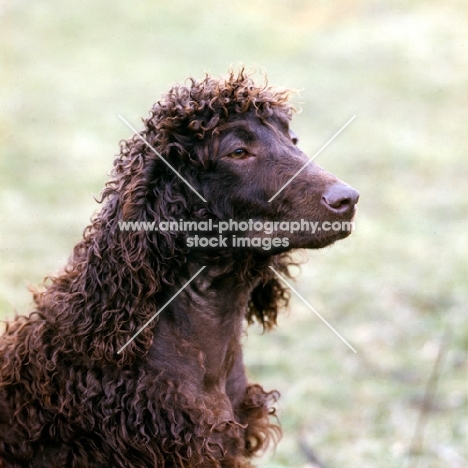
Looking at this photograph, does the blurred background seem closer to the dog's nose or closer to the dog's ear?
the dog's ear

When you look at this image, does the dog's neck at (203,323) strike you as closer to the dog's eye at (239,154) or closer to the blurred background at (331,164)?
the dog's eye at (239,154)

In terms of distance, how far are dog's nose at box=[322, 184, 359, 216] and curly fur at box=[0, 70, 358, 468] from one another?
0.05m

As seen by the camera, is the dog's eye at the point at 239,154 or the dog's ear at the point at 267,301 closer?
the dog's eye at the point at 239,154

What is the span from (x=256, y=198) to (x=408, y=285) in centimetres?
533

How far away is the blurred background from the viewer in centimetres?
664

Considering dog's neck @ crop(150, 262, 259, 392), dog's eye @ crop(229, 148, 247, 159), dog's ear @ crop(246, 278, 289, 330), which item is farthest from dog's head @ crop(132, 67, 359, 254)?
dog's ear @ crop(246, 278, 289, 330)

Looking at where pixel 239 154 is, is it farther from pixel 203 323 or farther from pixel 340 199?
pixel 203 323

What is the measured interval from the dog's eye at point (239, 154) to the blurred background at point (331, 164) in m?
0.79

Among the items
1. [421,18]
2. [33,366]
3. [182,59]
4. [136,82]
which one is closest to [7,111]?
[136,82]

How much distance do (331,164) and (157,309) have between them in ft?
32.6

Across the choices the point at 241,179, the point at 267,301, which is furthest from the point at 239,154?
the point at 267,301

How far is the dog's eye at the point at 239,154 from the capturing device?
3.95m

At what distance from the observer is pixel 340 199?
384 cm

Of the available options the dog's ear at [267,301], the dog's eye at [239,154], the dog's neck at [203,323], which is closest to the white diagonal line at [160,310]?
the dog's neck at [203,323]
